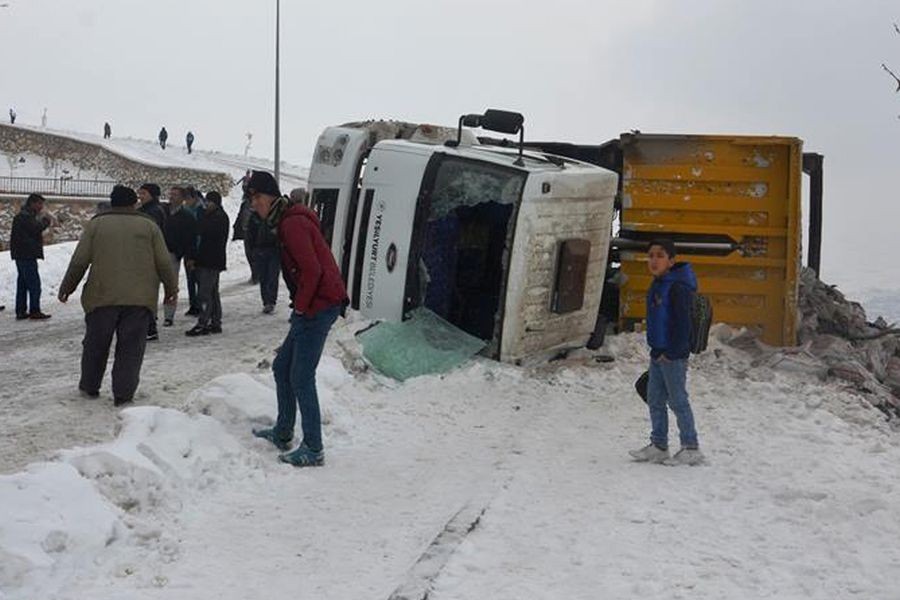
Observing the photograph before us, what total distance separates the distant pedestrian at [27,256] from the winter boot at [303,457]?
26.1 feet

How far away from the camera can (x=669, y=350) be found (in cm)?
682

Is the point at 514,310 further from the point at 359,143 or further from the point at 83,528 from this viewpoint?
the point at 83,528

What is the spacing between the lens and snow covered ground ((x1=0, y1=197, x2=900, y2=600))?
462cm

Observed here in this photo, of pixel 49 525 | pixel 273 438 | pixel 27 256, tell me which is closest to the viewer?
pixel 49 525

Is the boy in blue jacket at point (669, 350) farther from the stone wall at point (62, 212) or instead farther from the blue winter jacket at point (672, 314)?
the stone wall at point (62, 212)

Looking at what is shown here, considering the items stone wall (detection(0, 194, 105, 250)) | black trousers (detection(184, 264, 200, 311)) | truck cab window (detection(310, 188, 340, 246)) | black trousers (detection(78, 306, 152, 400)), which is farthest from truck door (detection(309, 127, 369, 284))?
stone wall (detection(0, 194, 105, 250))

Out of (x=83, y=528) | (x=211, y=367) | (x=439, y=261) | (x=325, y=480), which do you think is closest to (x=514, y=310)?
(x=439, y=261)

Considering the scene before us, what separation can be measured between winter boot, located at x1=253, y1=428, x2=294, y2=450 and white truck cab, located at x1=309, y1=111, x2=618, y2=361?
3.17m

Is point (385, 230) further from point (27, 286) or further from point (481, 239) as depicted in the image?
point (27, 286)

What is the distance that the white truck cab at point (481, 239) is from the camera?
9.29 metres

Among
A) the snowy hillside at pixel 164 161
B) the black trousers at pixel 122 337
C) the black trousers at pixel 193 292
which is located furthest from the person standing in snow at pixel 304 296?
the snowy hillside at pixel 164 161

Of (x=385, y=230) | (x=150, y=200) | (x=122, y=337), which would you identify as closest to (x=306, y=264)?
(x=122, y=337)

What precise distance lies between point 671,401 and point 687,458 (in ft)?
1.30

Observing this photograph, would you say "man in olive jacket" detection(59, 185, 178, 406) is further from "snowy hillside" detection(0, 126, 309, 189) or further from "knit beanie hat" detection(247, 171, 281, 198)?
"snowy hillside" detection(0, 126, 309, 189)
